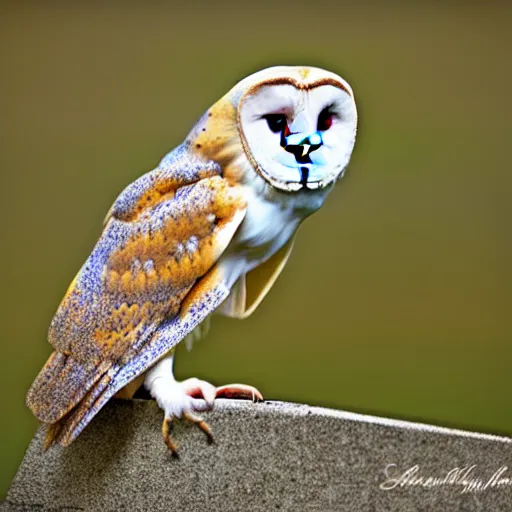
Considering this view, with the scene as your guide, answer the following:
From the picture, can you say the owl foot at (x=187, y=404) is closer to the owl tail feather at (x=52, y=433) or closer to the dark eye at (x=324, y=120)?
the owl tail feather at (x=52, y=433)

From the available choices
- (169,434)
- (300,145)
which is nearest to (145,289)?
(169,434)

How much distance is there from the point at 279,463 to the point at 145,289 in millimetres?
416

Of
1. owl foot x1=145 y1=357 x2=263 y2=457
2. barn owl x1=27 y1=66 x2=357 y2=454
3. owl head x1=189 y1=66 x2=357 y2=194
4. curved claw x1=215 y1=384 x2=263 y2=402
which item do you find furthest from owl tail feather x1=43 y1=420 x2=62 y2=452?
owl head x1=189 y1=66 x2=357 y2=194

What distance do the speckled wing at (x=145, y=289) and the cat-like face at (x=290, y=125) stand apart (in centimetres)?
9

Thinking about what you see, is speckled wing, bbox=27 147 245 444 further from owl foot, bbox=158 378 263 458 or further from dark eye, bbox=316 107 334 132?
dark eye, bbox=316 107 334 132

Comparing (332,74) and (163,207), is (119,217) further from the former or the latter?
(332,74)

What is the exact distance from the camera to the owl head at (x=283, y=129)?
2.19m

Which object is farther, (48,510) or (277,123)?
(48,510)

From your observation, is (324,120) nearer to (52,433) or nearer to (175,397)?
(175,397)

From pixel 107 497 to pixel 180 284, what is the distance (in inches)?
17.7

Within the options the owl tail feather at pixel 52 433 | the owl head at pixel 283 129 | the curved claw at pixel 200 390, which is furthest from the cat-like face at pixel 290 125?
the owl tail feather at pixel 52 433

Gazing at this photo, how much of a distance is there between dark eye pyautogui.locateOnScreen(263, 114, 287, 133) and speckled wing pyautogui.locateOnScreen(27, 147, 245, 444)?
13 centimetres

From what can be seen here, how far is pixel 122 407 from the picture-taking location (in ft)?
7.61

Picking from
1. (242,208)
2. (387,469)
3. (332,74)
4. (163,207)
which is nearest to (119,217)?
(163,207)
